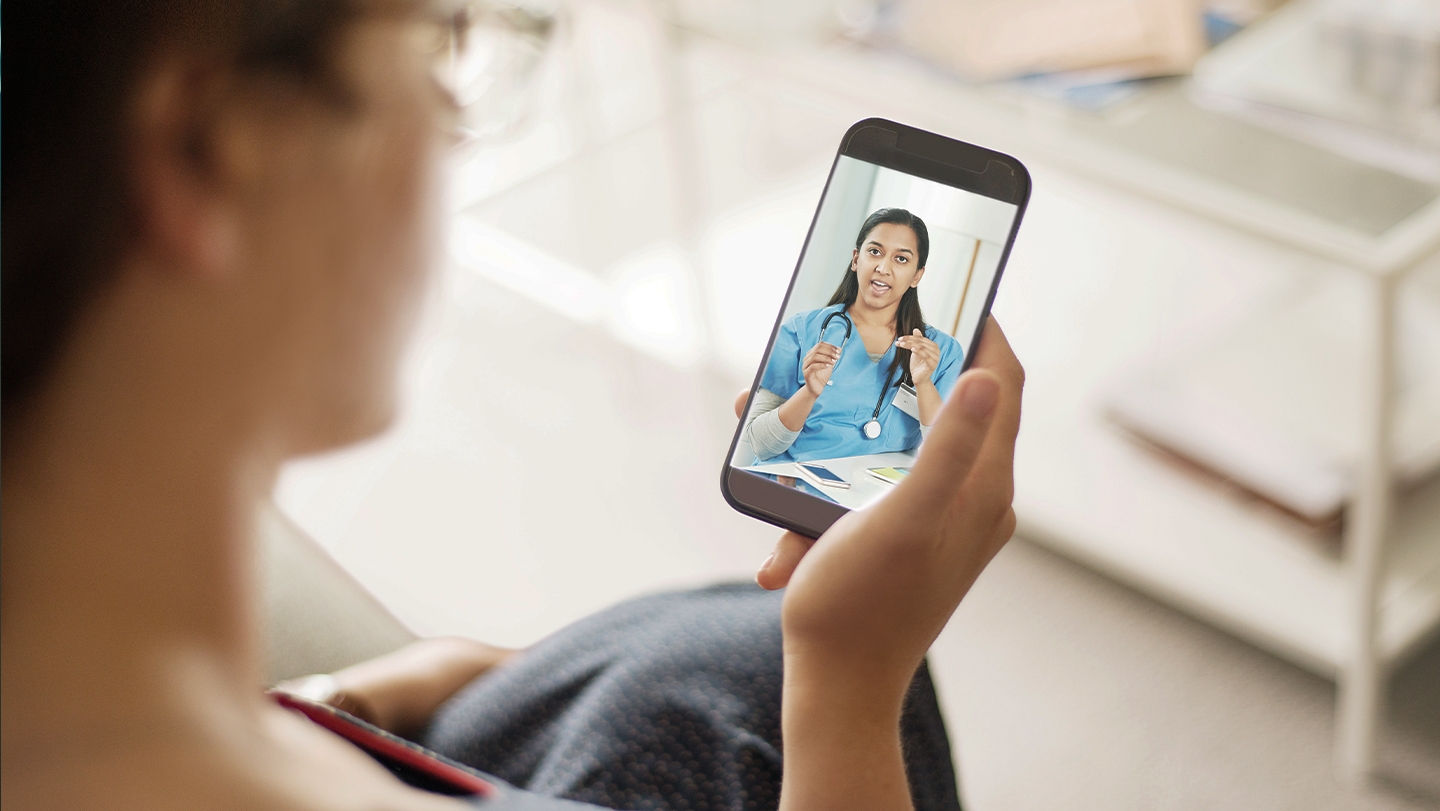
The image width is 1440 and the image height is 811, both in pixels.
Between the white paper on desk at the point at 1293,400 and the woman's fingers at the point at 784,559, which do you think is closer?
the woman's fingers at the point at 784,559

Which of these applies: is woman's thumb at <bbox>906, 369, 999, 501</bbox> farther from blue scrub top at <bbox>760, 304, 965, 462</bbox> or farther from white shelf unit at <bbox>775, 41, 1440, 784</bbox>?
white shelf unit at <bbox>775, 41, 1440, 784</bbox>

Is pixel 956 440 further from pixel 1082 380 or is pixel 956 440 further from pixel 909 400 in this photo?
pixel 1082 380

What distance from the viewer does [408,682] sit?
25.5 inches

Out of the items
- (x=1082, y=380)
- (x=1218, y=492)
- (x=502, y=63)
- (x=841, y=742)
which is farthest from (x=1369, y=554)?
(x=502, y=63)

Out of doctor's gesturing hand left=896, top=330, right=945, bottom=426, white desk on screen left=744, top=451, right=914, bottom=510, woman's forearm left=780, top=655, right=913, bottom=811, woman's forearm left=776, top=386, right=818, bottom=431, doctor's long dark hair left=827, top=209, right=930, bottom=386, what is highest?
doctor's long dark hair left=827, top=209, right=930, bottom=386

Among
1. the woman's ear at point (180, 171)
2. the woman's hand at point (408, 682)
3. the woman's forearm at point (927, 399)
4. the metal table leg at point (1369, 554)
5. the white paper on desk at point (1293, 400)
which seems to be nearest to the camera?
the woman's ear at point (180, 171)

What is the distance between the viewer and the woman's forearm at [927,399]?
0.37 m

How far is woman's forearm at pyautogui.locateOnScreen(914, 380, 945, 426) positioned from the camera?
Answer: 37cm

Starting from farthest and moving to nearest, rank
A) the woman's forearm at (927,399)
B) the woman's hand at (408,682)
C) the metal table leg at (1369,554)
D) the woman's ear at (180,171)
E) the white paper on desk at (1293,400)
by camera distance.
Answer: the white paper on desk at (1293,400), the metal table leg at (1369,554), the woman's hand at (408,682), the woman's forearm at (927,399), the woman's ear at (180,171)

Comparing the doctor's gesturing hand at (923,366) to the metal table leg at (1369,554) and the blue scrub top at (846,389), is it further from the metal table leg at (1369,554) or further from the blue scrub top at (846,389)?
the metal table leg at (1369,554)

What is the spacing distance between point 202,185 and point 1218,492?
3.00ft

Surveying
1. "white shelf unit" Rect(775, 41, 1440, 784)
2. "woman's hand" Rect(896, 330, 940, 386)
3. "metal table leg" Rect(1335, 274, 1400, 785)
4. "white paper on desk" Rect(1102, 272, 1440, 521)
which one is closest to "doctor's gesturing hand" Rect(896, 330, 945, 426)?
"woman's hand" Rect(896, 330, 940, 386)

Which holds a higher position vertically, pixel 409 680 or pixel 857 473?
pixel 857 473

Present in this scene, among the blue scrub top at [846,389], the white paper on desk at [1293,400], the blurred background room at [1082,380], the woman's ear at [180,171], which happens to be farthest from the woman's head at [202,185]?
the white paper on desk at [1293,400]
